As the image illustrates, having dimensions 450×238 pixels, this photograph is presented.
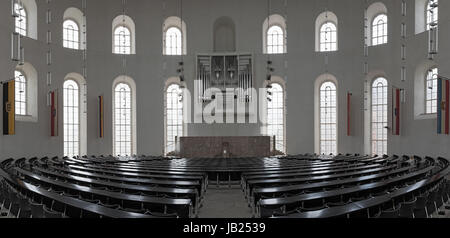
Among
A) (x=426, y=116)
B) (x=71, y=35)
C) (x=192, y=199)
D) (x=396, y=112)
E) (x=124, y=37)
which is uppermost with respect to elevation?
(x=124, y=37)

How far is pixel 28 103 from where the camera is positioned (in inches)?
771

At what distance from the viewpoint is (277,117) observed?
79.3ft

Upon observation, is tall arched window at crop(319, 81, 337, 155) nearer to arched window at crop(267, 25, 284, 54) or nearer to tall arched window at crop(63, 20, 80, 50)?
arched window at crop(267, 25, 284, 54)

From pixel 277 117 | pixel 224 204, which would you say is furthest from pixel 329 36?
pixel 224 204

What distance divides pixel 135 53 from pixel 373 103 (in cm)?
1575

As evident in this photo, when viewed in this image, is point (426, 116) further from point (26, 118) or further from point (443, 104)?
point (26, 118)

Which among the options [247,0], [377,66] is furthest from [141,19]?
[377,66]

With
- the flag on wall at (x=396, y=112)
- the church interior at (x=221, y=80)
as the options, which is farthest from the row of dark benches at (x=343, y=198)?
the flag on wall at (x=396, y=112)

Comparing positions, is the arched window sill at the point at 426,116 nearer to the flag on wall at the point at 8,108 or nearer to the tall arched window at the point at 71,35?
the flag on wall at the point at 8,108

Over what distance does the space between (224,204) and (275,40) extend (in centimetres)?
1757

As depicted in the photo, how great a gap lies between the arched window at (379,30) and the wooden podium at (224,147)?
369 inches

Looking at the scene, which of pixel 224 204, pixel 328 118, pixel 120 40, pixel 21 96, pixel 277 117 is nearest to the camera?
pixel 224 204

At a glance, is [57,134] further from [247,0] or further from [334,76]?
[334,76]

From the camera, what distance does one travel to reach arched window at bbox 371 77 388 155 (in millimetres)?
21500
